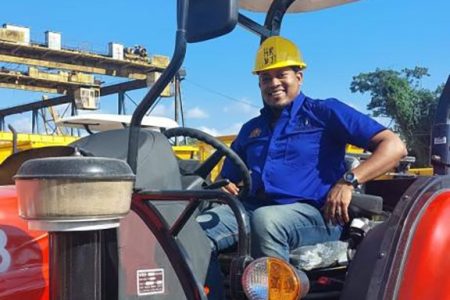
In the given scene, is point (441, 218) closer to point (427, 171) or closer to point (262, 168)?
point (262, 168)

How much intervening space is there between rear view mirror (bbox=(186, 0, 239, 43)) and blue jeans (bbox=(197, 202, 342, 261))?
2.93 feet

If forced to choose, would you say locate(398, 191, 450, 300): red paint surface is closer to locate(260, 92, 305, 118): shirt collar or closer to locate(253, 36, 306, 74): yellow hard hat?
locate(260, 92, 305, 118): shirt collar

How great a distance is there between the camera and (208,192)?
1.92 meters

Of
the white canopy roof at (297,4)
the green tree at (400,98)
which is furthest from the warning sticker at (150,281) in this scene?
the green tree at (400,98)

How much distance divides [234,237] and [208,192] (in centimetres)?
86

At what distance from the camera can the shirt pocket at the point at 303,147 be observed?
2.83m

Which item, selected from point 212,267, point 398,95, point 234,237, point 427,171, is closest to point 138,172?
point 212,267

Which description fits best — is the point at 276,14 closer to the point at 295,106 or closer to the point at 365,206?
the point at 295,106

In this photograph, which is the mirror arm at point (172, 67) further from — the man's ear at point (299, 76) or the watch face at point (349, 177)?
the man's ear at point (299, 76)

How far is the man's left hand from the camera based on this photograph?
2.53 m

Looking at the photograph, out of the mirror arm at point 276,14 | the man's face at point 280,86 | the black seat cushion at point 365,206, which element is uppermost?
the mirror arm at point 276,14

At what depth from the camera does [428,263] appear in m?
1.85

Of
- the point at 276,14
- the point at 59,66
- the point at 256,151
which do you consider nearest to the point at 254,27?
the point at 276,14

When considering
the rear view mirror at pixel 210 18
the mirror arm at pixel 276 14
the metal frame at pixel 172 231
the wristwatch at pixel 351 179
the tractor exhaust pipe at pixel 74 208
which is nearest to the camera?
the tractor exhaust pipe at pixel 74 208
